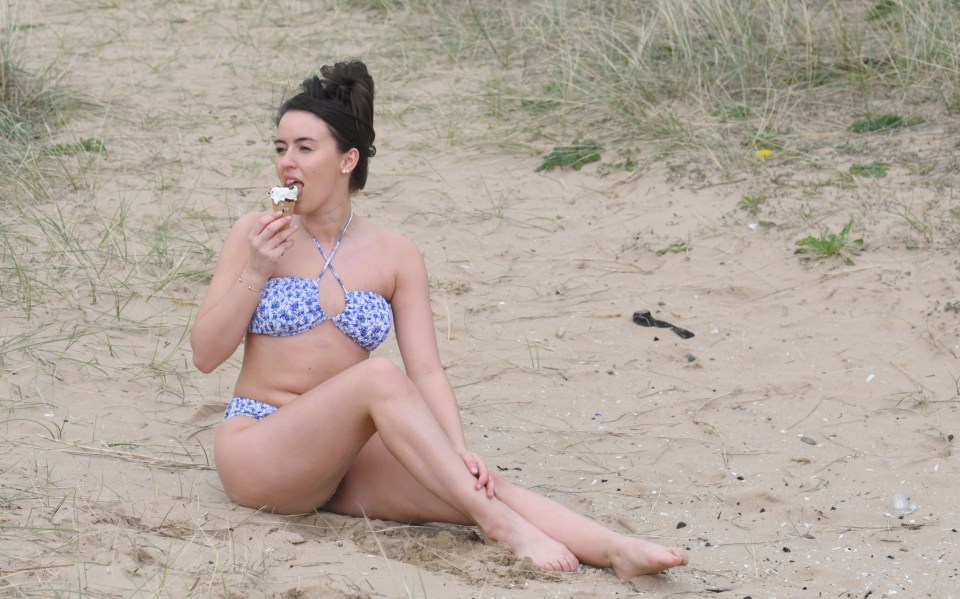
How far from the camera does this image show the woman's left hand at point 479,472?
3178 mm

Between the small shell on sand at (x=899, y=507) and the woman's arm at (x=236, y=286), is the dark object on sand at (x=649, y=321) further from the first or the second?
the woman's arm at (x=236, y=286)

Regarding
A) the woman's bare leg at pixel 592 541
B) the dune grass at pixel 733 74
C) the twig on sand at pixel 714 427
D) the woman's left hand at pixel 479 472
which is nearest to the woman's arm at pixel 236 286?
the woman's left hand at pixel 479 472

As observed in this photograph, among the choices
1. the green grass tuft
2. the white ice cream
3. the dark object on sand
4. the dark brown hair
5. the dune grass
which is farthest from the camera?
the dune grass

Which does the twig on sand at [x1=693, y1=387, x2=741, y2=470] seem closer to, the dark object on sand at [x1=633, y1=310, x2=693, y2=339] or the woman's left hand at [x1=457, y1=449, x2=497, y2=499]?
the dark object on sand at [x1=633, y1=310, x2=693, y2=339]

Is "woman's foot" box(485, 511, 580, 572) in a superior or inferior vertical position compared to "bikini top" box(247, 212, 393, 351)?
inferior

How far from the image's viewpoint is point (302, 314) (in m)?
3.35

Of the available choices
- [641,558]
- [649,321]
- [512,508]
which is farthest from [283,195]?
[649,321]

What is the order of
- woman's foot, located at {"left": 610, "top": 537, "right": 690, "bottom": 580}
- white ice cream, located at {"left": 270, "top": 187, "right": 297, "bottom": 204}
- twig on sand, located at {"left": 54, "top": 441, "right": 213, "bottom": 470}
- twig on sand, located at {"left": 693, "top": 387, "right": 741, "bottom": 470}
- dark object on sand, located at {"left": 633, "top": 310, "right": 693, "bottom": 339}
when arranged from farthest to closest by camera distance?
dark object on sand, located at {"left": 633, "top": 310, "right": 693, "bottom": 339} < twig on sand, located at {"left": 693, "top": 387, "right": 741, "bottom": 470} < twig on sand, located at {"left": 54, "top": 441, "right": 213, "bottom": 470} < white ice cream, located at {"left": 270, "top": 187, "right": 297, "bottom": 204} < woman's foot, located at {"left": 610, "top": 537, "right": 690, "bottom": 580}

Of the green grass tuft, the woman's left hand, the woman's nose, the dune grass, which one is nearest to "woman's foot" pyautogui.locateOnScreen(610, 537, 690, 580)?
the woman's left hand

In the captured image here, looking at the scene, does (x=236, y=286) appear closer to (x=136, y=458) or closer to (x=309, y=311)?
(x=309, y=311)

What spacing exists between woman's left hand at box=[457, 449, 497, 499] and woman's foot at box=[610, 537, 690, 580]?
0.35 m

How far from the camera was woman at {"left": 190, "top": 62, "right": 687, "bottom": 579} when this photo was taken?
3.14m

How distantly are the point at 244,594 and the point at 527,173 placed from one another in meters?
4.02

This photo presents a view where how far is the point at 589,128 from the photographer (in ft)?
22.0
